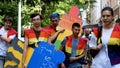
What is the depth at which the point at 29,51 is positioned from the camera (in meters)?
7.23

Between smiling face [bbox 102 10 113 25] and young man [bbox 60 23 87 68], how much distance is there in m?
1.57

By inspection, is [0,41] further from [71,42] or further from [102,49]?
[102,49]

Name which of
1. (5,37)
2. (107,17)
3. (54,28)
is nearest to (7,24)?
(5,37)

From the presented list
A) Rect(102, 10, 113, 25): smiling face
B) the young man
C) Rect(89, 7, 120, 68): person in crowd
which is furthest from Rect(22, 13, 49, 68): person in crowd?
Rect(102, 10, 113, 25): smiling face

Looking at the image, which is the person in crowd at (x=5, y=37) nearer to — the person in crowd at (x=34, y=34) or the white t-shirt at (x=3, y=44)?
the white t-shirt at (x=3, y=44)

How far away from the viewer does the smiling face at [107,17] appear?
5792 millimetres

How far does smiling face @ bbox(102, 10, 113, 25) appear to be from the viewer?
579 cm

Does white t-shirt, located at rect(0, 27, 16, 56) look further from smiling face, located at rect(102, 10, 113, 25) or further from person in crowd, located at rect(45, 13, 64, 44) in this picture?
smiling face, located at rect(102, 10, 113, 25)

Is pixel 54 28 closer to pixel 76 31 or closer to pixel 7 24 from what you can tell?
pixel 76 31

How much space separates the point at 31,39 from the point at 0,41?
1.22 m

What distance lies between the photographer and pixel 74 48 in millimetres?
7359

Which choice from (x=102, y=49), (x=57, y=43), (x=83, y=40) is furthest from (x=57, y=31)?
(x=102, y=49)

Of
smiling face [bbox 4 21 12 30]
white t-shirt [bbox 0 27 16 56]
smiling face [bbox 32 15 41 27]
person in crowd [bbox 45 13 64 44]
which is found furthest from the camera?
white t-shirt [bbox 0 27 16 56]

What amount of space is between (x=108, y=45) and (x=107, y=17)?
1.29 feet
